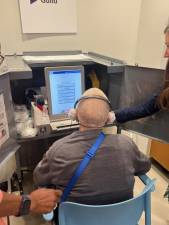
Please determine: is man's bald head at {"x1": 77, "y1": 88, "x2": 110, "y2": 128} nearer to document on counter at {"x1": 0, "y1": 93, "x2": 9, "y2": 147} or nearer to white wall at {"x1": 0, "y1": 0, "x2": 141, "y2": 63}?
document on counter at {"x1": 0, "y1": 93, "x2": 9, "y2": 147}

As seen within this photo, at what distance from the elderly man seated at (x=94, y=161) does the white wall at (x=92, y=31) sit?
3.37 ft

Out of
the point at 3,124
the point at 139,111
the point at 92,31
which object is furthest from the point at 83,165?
the point at 92,31

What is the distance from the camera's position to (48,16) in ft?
5.88

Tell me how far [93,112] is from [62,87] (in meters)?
0.63

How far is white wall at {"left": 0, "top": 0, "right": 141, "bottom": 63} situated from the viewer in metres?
1.73

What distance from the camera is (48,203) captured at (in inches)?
38.3

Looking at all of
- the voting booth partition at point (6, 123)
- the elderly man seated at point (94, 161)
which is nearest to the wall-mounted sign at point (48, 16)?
the voting booth partition at point (6, 123)

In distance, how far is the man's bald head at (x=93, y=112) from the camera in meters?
1.02

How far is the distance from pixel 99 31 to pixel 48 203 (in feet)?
5.20

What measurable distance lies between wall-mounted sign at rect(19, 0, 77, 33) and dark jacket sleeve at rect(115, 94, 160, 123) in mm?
894

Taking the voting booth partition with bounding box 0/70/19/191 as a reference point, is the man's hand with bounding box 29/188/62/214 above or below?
below

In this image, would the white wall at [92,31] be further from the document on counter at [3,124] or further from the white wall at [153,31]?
the document on counter at [3,124]

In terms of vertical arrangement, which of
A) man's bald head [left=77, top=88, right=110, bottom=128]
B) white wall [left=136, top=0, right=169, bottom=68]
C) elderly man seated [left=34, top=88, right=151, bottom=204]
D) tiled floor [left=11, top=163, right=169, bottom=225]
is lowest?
tiled floor [left=11, top=163, right=169, bottom=225]

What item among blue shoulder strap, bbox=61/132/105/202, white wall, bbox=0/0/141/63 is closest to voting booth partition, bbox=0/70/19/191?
blue shoulder strap, bbox=61/132/105/202
